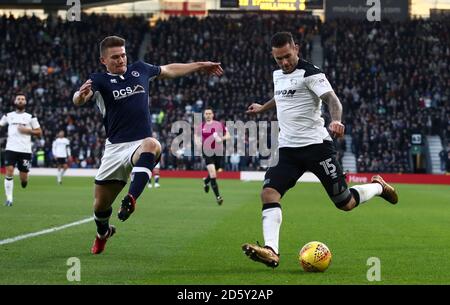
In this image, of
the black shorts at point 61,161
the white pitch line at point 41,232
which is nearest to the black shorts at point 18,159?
the white pitch line at point 41,232

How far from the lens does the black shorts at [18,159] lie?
2084 centimetres

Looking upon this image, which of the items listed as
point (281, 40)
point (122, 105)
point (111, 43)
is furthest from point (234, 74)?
point (281, 40)

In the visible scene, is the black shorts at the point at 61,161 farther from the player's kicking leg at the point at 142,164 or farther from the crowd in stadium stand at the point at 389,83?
the player's kicking leg at the point at 142,164

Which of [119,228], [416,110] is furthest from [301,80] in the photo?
[416,110]

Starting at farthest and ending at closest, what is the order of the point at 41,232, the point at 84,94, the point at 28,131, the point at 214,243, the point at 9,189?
the point at 9,189 → the point at 28,131 → the point at 41,232 → the point at 214,243 → the point at 84,94

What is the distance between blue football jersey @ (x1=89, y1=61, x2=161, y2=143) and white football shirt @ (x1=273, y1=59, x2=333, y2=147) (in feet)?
5.26

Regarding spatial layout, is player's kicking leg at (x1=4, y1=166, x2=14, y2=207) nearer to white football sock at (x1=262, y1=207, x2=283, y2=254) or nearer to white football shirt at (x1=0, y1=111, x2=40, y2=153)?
white football shirt at (x1=0, y1=111, x2=40, y2=153)

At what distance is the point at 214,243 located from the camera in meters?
12.2

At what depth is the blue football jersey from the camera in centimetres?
1030

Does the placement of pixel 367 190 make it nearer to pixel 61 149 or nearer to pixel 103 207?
pixel 103 207

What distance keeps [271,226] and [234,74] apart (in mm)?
38742

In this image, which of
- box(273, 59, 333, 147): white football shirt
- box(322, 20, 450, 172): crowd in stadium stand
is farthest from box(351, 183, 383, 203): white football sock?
box(322, 20, 450, 172): crowd in stadium stand

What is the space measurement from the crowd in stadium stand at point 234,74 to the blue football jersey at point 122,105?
30886 millimetres
